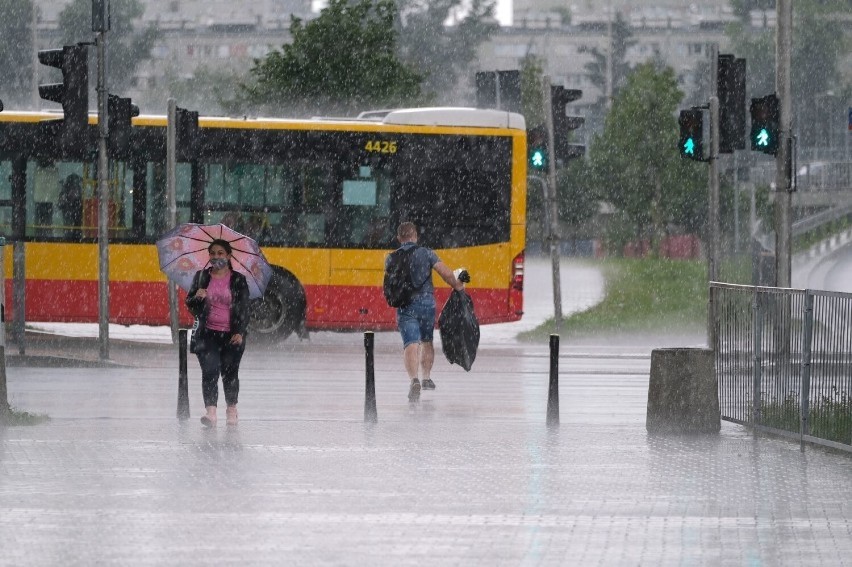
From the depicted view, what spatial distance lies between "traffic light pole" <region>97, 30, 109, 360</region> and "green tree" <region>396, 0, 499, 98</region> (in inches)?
3763

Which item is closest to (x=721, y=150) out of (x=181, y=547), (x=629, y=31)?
(x=181, y=547)

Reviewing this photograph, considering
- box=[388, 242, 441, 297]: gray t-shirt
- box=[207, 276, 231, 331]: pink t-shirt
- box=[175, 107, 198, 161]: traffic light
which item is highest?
box=[175, 107, 198, 161]: traffic light

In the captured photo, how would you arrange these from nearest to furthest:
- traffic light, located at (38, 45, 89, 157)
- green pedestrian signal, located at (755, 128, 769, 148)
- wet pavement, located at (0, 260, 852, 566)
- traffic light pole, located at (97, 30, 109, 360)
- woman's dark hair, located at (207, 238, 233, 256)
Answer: wet pavement, located at (0, 260, 852, 566) < woman's dark hair, located at (207, 238, 233, 256) < traffic light, located at (38, 45, 89, 157) < traffic light pole, located at (97, 30, 109, 360) < green pedestrian signal, located at (755, 128, 769, 148)

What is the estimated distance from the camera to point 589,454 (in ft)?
43.0

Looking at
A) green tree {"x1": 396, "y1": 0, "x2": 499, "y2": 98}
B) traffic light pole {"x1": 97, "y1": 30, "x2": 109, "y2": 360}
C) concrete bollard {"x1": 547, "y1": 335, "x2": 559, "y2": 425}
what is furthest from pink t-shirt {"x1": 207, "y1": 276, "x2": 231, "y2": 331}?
green tree {"x1": 396, "y1": 0, "x2": 499, "y2": 98}

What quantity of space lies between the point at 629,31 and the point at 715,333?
111102 mm

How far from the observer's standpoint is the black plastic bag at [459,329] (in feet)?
60.0

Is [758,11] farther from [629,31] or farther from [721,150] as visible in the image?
[721,150]

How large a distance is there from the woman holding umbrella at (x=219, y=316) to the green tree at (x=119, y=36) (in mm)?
97378

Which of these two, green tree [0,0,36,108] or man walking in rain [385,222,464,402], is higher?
green tree [0,0,36,108]

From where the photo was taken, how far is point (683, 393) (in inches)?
574

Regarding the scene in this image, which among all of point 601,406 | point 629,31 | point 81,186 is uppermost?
point 629,31

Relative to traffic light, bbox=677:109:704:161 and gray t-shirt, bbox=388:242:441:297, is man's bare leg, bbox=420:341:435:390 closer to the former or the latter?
gray t-shirt, bbox=388:242:441:297

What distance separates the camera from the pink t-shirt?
15.0 m
